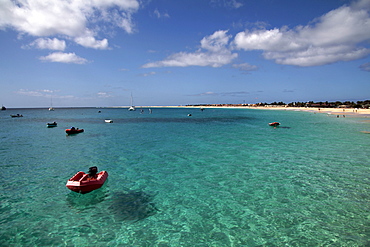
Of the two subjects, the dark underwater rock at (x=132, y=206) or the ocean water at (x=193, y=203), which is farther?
the dark underwater rock at (x=132, y=206)

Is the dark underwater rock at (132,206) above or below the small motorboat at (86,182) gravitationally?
below

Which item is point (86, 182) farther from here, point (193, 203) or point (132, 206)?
point (193, 203)

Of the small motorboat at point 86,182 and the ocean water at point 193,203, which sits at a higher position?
the small motorboat at point 86,182

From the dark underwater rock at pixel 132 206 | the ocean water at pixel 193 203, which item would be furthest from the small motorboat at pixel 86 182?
the dark underwater rock at pixel 132 206

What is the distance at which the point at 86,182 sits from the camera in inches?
493

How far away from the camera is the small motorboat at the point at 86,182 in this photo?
1231 centimetres

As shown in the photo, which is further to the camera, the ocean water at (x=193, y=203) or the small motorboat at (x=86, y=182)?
the small motorboat at (x=86, y=182)

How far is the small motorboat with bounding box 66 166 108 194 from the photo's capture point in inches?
485

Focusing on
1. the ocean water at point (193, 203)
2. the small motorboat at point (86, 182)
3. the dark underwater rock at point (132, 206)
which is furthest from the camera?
the small motorboat at point (86, 182)

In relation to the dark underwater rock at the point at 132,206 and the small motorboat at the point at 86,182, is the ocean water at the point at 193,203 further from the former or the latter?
the small motorboat at the point at 86,182

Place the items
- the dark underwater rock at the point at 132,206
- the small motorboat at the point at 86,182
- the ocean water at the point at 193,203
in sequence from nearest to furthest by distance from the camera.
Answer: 1. the ocean water at the point at 193,203
2. the dark underwater rock at the point at 132,206
3. the small motorboat at the point at 86,182

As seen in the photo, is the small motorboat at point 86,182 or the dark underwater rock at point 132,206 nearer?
the dark underwater rock at point 132,206

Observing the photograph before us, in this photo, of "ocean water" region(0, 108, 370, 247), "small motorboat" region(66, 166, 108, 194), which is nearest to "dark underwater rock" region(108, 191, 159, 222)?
"ocean water" region(0, 108, 370, 247)

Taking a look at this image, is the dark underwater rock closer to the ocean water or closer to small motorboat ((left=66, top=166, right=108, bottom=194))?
the ocean water
